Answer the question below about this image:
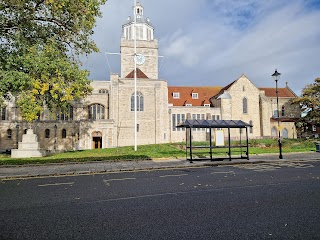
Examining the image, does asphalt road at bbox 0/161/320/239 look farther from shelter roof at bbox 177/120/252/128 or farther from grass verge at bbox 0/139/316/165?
grass verge at bbox 0/139/316/165

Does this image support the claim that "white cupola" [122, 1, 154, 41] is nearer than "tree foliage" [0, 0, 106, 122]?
No

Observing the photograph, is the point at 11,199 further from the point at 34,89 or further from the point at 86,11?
the point at 86,11

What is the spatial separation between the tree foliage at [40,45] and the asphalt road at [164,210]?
10526 millimetres

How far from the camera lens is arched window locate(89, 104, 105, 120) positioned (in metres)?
43.7

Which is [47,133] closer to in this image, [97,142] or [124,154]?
[97,142]

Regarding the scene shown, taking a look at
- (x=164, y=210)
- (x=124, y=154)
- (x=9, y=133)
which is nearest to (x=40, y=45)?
(x=124, y=154)

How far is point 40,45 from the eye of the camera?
18156mm

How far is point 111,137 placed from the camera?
39125 mm

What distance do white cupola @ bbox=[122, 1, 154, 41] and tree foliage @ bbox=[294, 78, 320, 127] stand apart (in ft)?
112

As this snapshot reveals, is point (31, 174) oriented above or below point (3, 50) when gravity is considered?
below

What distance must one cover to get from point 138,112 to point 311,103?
1316 inches

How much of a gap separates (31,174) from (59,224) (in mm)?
8460

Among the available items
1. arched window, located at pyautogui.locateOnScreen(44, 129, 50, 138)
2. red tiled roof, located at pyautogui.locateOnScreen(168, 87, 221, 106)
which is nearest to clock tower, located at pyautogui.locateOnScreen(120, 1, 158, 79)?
red tiled roof, located at pyautogui.locateOnScreen(168, 87, 221, 106)

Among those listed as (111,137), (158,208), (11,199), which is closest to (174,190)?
(158,208)
